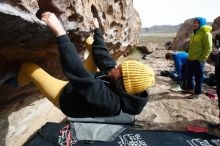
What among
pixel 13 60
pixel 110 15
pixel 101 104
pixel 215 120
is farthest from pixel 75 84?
pixel 215 120

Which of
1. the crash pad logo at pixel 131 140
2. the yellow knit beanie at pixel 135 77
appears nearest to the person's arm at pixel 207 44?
the crash pad logo at pixel 131 140

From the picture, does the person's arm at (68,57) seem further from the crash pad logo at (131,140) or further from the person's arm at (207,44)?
the person's arm at (207,44)

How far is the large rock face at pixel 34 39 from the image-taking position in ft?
8.49

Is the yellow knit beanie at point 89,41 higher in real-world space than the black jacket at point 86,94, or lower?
higher

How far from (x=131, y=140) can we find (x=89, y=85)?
254 cm

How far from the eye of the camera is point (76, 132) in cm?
483

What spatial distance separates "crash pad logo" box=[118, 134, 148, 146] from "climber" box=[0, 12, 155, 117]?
198cm

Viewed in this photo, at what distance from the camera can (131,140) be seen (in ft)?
16.2

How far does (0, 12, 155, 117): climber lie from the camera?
2685 mm

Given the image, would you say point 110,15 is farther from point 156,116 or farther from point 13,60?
point 156,116

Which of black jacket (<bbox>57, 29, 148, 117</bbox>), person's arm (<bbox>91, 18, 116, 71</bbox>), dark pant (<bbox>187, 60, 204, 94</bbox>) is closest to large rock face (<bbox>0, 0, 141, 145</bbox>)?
person's arm (<bbox>91, 18, 116, 71</bbox>)

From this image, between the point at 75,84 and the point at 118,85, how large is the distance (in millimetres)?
443

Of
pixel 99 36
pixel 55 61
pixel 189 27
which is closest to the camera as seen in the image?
pixel 99 36

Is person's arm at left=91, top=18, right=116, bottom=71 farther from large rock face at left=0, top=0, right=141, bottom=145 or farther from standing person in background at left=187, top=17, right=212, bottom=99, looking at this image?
standing person in background at left=187, top=17, right=212, bottom=99
